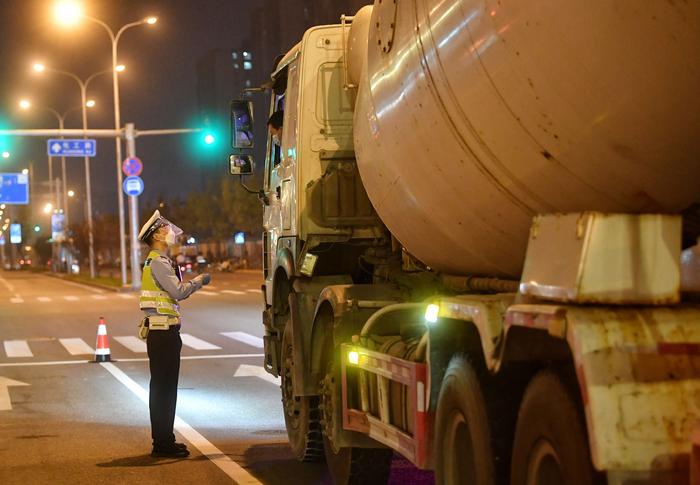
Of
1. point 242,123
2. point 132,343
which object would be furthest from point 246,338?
point 242,123

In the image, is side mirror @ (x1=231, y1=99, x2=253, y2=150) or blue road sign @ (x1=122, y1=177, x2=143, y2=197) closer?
side mirror @ (x1=231, y1=99, x2=253, y2=150)

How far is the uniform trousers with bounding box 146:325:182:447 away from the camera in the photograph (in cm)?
941

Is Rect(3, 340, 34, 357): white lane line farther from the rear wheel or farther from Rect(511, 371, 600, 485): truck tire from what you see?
Rect(511, 371, 600, 485): truck tire

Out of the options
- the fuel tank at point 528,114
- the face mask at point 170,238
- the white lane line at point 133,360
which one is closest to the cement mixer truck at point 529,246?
the fuel tank at point 528,114

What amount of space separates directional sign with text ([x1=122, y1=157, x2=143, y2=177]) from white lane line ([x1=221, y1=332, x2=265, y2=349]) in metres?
18.9

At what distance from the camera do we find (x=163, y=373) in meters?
9.49

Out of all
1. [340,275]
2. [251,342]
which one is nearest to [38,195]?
[251,342]

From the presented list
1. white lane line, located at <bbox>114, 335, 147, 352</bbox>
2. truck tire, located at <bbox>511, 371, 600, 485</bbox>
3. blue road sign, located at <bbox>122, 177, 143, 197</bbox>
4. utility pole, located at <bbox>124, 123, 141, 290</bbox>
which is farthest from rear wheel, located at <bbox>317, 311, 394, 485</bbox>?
blue road sign, located at <bbox>122, 177, 143, 197</bbox>

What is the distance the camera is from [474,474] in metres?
5.10

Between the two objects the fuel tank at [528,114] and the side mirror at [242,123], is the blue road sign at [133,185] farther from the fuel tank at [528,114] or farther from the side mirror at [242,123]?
the fuel tank at [528,114]

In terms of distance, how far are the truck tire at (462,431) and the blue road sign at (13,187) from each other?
78.1 m

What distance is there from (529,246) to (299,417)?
14.6 ft

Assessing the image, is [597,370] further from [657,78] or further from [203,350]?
[203,350]

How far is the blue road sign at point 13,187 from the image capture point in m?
80.5
